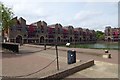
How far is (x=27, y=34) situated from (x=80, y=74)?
196ft

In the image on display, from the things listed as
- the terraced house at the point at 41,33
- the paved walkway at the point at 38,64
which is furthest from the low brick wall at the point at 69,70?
the terraced house at the point at 41,33

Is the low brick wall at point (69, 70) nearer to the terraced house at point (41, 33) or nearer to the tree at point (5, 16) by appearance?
the tree at point (5, 16)

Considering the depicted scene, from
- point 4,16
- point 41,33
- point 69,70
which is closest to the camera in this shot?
point 69,70

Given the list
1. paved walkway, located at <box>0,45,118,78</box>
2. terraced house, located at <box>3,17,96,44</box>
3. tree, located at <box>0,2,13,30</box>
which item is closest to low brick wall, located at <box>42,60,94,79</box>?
paved walkway, located at <box>0,45,118,78</box>

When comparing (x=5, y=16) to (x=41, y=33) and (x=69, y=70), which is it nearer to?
(x=69, y=70)

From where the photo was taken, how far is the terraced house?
211ft

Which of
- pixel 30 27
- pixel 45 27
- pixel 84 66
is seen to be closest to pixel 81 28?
pixel 45 27

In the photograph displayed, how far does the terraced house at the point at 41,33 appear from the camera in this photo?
64.4 m

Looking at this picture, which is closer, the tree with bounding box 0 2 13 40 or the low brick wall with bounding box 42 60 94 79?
the low brick wall with bounding box 42 60 94 79

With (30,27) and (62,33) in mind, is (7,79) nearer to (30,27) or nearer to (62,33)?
(30,27)

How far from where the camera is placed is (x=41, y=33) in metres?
74.2

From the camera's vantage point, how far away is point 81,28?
100688 mm

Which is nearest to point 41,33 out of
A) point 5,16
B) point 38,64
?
point 5,16

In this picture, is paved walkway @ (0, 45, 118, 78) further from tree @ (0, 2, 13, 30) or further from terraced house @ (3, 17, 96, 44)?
terraced house @ (3, 17, 96, 44)
